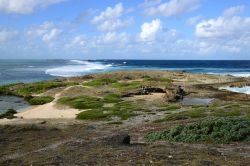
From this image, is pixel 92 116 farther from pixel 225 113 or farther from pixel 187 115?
pixel 225 113

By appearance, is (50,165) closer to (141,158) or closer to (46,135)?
(141,158)

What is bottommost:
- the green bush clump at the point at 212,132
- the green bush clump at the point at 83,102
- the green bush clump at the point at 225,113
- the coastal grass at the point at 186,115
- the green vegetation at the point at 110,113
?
the green bush clump at the point at 83,102

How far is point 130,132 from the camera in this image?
32250 millimetres

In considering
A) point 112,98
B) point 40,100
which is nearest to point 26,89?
point 40,100

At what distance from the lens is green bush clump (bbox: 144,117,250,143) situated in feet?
84.9

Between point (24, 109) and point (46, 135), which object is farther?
point (24, 109)

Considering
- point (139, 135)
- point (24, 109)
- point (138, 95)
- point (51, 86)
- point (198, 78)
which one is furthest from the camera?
point (198, 78)

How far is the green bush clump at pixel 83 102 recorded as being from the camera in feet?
174

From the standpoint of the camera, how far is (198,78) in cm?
9744

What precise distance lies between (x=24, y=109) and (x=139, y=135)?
30.3m

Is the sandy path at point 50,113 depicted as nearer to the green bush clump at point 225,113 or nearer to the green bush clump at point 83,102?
the green bush clump at point 83,102

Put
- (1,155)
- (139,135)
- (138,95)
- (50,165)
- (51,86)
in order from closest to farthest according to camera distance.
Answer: (50,165), (1,155), (139,135), (138,95), (51,86)

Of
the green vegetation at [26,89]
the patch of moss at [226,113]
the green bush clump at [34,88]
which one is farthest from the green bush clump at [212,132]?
the green bush clump at [34,88]

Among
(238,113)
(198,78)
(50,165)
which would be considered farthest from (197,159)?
(198,78)
